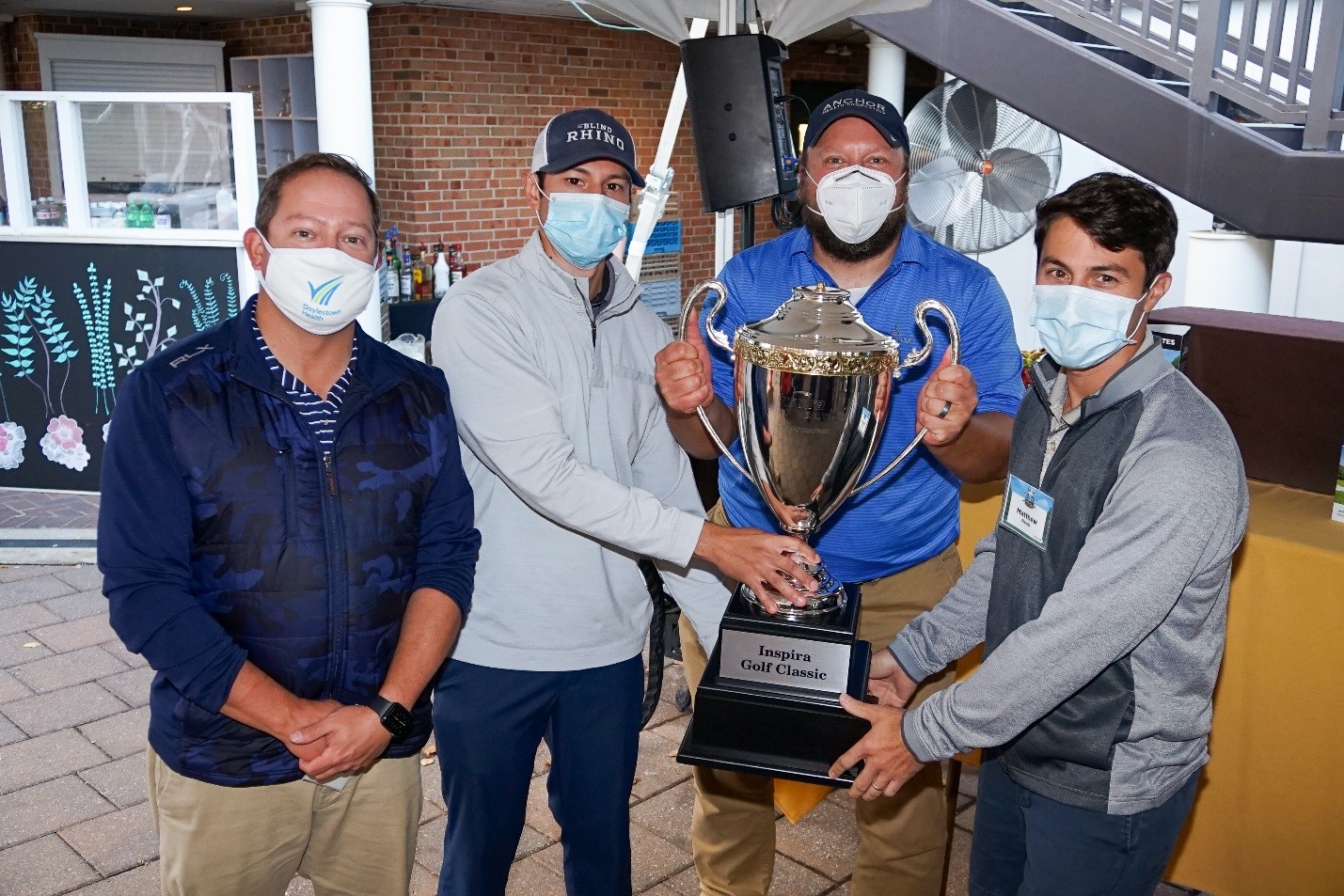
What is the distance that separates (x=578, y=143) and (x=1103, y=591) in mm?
1098

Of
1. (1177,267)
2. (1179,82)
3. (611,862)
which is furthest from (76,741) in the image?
(1177,267)

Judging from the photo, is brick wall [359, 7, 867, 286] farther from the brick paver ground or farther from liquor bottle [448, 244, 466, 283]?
the brick paver ground

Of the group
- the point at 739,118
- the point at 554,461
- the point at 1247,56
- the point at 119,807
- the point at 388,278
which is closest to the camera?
the point at 554,461

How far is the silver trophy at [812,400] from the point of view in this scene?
5.64 ft

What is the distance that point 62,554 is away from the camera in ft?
16.5

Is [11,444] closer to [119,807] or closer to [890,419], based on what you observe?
[119,807]

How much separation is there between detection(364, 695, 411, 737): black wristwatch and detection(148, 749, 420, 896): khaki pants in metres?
0.11

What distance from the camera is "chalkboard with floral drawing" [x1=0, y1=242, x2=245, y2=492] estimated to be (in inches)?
214

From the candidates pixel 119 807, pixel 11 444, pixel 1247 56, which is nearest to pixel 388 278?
pixel 11 444

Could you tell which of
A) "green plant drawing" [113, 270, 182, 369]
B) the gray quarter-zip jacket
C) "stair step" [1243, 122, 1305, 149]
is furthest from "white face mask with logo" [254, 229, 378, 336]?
"green plant drawing" [113, 270, 182, 369]

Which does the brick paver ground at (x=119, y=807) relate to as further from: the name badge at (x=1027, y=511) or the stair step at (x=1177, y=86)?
the stair step at (x=1177, y=86)

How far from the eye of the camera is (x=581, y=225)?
1.94m

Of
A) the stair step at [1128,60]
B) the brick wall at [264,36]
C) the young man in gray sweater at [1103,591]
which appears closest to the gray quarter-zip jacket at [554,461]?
the young man in gray sweater at [1103,591]

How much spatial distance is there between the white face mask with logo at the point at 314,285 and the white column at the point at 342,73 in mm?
4681
